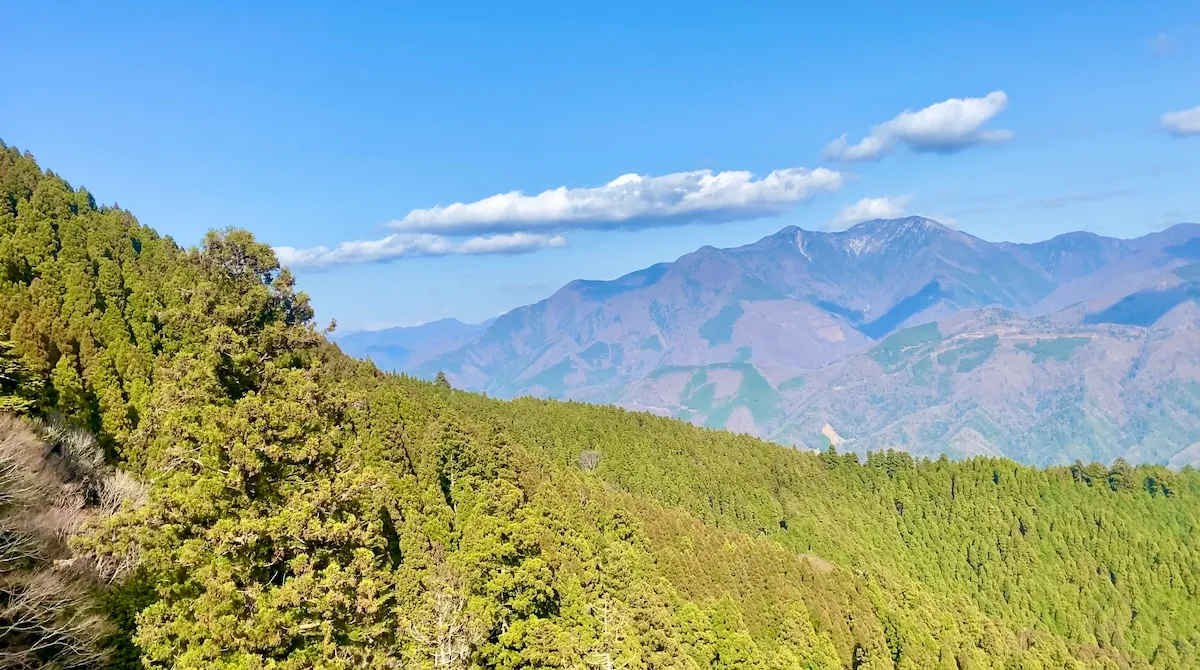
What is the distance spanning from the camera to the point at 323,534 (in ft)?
64.5

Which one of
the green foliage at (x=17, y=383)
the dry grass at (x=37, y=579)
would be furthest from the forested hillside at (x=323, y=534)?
the green foliage at (x=17, y=383)

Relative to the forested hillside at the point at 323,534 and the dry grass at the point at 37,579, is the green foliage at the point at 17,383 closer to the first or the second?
the forested hillside at the point at 323,534

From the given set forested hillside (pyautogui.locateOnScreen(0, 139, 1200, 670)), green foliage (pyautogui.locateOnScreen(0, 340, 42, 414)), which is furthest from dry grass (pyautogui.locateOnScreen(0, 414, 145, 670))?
green foliage (pyautogui.locateOnScreen(0, 340, 42, 414))

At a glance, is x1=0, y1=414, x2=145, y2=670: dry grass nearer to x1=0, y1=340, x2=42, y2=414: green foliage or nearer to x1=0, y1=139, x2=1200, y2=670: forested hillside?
x1=0, y1=139, x2=1200, y2=670: forested hillside

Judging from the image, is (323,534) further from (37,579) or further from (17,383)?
(17,383)

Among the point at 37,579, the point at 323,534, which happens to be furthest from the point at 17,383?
the point at 323,534

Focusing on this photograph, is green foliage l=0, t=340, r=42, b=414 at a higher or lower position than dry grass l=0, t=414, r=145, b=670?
higher

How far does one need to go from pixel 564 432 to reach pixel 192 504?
15320 cm

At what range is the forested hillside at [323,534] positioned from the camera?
1875 centimetres

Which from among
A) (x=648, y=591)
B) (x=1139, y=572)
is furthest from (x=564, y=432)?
(x=1139, y=572)

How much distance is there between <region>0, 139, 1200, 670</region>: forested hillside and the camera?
18750 mm

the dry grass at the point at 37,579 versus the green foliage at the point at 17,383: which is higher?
the green foliage at the point at 17,383

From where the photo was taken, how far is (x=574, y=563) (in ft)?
139

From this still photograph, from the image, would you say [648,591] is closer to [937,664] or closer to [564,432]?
[937,664]
